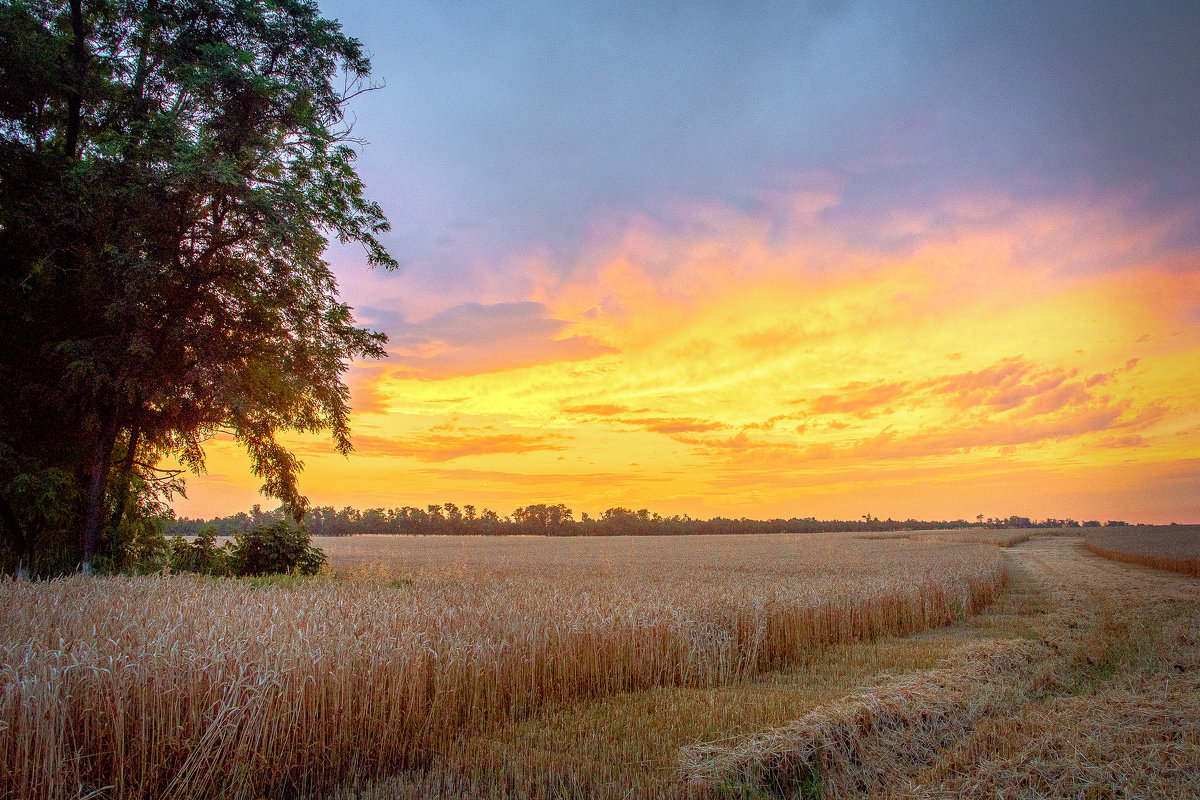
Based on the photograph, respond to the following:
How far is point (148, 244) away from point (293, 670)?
49.6 ft

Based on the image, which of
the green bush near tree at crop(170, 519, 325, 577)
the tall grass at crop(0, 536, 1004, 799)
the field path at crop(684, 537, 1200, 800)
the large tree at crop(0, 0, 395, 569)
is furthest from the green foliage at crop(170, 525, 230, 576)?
the field path at crop(684, 537, 1200, 800)

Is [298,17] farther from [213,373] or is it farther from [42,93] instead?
[213,373]

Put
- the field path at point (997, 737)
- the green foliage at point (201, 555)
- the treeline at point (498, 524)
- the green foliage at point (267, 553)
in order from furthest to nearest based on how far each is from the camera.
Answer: the treeline at point (498, 524) < the green foliage at point (201, 555) < the green foliage at point (267, 553) < the field path at point (997, 737)

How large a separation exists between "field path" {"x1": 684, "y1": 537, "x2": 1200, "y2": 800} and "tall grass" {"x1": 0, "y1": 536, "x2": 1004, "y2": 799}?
2.52 meters

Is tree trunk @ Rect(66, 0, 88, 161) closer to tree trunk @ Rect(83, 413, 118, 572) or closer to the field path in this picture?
tree trunk @ Rect(83, 413, 118, 572)

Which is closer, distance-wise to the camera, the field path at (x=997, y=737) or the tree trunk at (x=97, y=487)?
the field path at (x=997, y=737)

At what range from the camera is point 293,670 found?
17.6 feet

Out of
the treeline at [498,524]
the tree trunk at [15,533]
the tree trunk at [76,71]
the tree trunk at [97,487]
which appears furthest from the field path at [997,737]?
the treeline at [498,524]

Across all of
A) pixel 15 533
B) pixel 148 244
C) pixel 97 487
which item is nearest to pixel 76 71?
pixel 148 244

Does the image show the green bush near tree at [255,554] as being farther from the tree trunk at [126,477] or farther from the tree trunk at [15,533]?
the tree trunk at [15,533]

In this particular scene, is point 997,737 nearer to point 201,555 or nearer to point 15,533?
point 15,533

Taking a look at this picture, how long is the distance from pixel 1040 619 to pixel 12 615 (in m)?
18.6

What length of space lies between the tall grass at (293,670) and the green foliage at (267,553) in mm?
8953

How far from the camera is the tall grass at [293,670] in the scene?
4547mm
